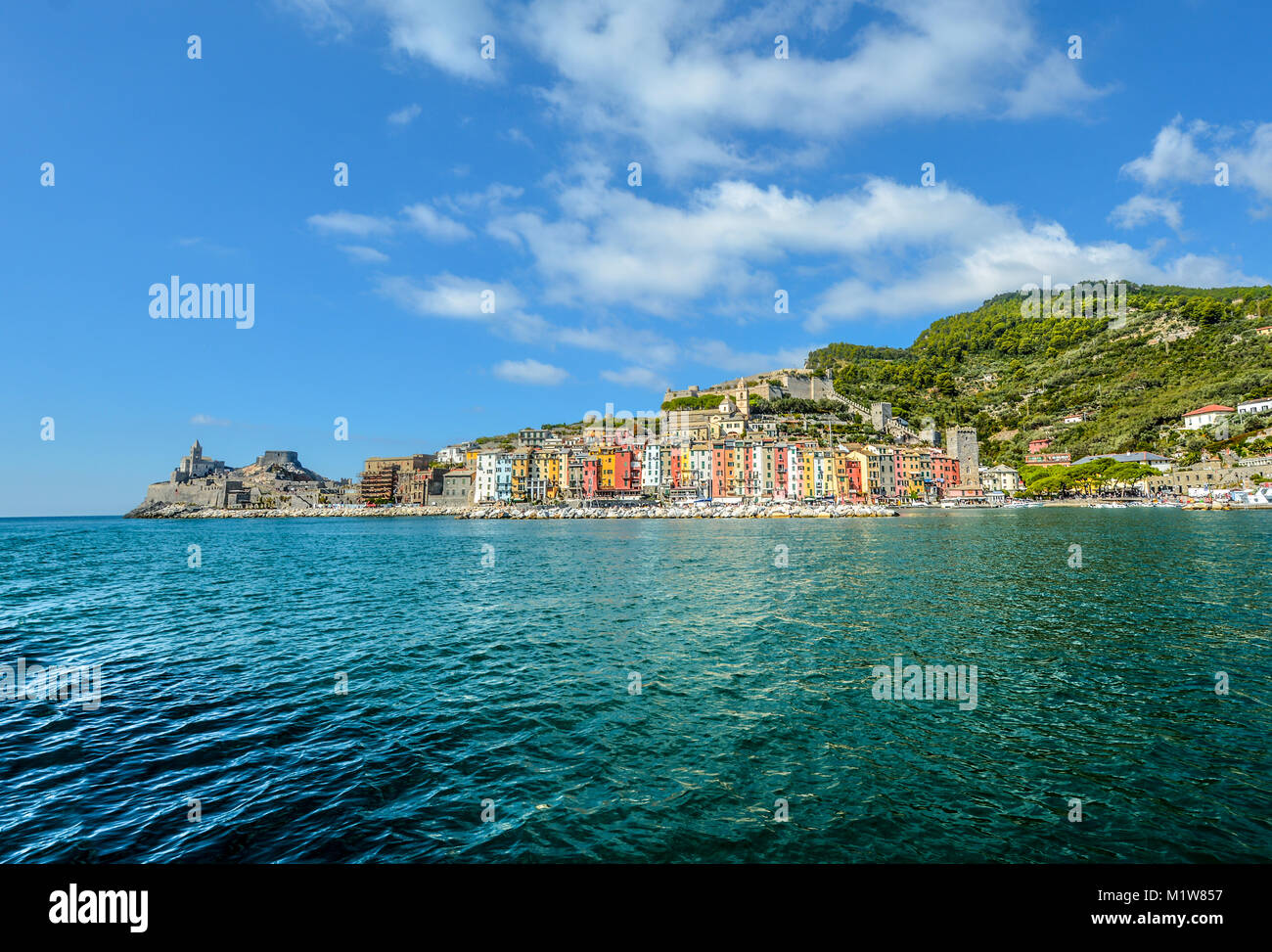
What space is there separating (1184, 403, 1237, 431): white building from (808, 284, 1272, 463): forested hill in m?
3.23

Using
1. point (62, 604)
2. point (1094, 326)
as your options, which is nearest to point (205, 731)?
point (62, 604)

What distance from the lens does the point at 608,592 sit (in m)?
23.8

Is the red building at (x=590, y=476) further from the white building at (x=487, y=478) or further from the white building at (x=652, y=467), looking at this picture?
the white building at (x=487, y=478)

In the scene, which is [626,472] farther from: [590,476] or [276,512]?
[276,512]

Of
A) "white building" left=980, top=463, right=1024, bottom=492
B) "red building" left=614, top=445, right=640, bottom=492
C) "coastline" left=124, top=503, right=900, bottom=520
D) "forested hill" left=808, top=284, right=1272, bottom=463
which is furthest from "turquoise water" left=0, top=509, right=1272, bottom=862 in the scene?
"forested hill" left=808, top=284, right=1272, bottom=463

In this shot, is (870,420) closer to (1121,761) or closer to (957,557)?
(957,557)

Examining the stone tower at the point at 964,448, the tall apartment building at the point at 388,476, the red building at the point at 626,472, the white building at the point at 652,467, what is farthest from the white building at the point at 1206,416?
the tall apartment building at the point at 388,476

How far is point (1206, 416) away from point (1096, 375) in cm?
4685

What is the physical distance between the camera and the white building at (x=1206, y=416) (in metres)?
107

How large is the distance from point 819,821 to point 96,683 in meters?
14.7

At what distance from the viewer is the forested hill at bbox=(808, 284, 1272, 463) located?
396ft

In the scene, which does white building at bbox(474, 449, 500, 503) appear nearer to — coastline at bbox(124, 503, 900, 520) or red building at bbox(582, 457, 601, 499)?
coastline at bbox(124, 503, 900, 520)

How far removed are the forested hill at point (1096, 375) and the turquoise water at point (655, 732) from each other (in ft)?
424
